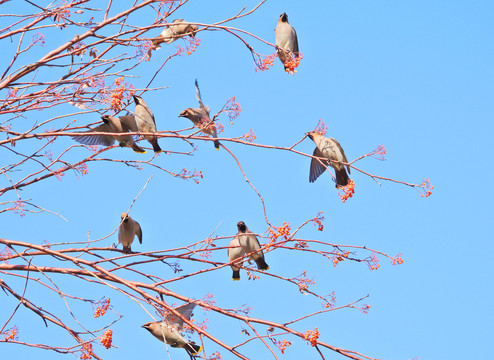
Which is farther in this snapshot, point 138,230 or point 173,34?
point 138,230

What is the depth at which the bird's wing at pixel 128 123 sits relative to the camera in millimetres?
5262

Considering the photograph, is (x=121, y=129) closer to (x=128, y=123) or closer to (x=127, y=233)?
(x=128, y=123)

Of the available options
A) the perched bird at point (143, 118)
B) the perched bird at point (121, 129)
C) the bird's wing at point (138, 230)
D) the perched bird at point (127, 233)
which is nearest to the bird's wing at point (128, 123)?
the perched bird at point (121, 129)

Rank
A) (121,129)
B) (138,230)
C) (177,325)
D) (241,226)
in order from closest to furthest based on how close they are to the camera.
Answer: (177,325)
(121,129)
(241,226)
(138,230)

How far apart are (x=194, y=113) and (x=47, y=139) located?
1935 millimetres

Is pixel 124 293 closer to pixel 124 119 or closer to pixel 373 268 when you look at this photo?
pixel 373 268

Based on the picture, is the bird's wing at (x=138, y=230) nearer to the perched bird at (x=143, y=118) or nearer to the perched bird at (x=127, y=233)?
the perched bird at (x=127, y=233)

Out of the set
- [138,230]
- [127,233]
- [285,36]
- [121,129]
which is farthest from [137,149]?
[285,36]

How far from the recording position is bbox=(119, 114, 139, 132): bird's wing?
5262 millimetres

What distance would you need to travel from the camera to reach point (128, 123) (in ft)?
17.4

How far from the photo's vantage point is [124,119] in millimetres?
5285

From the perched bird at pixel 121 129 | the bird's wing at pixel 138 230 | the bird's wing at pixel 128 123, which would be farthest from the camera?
the bird's wing at pixel 138 230

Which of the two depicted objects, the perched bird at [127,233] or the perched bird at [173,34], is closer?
the perched bird at [173,34]

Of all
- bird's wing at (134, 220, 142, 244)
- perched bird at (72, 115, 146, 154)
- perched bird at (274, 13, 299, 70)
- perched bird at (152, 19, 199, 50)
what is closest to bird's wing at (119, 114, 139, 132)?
perched bird at (72, 115, 146, 154)
